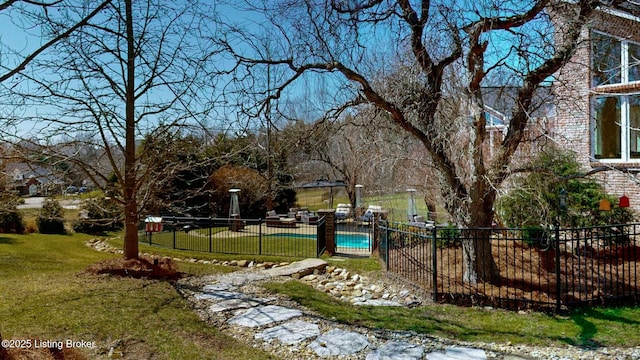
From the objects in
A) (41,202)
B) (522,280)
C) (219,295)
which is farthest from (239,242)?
(522,280)

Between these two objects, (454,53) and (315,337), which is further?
(454,53)

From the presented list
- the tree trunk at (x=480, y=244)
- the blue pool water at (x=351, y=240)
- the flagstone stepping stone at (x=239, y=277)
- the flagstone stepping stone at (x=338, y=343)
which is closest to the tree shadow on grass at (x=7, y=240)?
the blue pool water at (x=351, y=240)

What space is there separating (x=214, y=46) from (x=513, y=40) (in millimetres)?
4467

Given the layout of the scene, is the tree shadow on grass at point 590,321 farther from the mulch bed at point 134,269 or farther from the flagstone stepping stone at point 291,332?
the mulch bed at point 134,269

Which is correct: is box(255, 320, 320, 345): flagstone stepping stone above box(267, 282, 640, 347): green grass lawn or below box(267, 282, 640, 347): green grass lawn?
above

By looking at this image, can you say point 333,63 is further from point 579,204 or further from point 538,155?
point 579,204

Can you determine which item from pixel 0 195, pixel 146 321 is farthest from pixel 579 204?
pixel 0 195

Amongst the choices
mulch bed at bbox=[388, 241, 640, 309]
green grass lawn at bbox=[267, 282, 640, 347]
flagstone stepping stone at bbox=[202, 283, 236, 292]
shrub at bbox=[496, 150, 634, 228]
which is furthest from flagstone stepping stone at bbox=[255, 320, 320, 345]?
shrub at bbox=[496, 150, 634, 228]

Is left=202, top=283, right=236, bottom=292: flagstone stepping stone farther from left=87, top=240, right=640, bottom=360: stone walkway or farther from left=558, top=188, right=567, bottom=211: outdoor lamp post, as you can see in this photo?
left=558, top=188, right=567, bottom=211: outdoor lamp post

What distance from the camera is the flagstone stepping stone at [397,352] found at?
3.80 meters

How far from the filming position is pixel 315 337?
4297 millimetres

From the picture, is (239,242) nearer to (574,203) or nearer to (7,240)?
(7,240)

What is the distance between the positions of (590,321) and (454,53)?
13.6ft

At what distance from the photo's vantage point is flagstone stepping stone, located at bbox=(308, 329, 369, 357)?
3.94 m
